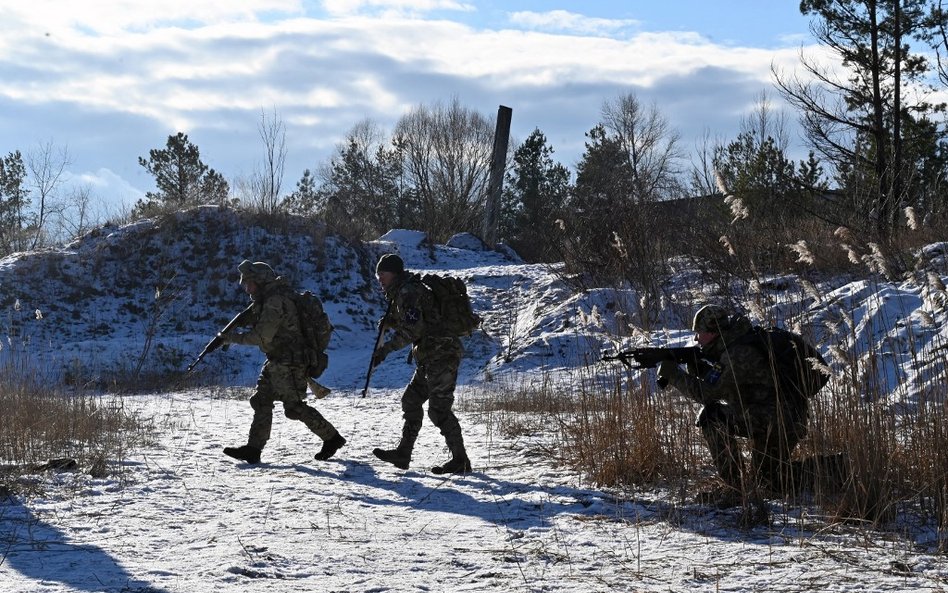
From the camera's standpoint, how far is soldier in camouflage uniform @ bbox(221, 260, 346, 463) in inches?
301

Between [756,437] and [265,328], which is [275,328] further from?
[756,437]

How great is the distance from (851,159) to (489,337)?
1001 cm

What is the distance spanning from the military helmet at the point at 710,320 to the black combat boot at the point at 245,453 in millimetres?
3955

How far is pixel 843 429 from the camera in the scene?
200 inches

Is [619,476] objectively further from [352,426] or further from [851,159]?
[851,159]

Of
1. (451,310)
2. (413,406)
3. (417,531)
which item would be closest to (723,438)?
(417,531)

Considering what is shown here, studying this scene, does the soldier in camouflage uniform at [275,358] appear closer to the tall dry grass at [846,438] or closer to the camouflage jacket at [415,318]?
the camouflage jacket at [415,318]

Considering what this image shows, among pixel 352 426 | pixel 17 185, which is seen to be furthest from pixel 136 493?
pixel 17 185

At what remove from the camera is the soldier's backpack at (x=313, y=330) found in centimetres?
785

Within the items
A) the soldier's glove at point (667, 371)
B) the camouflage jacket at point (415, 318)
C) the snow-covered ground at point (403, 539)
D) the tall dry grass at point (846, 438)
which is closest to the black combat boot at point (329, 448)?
the snow-covered ground at point (403, 539)

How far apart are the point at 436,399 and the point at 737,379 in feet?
8.37

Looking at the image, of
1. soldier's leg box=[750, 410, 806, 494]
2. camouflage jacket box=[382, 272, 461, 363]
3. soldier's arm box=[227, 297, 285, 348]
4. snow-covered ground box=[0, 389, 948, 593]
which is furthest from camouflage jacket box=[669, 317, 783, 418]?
soldier's arm box=[227, 297, 285, 348]

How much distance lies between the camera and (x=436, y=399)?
23.4 feet

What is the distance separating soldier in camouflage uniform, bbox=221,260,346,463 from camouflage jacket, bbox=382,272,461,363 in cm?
98
